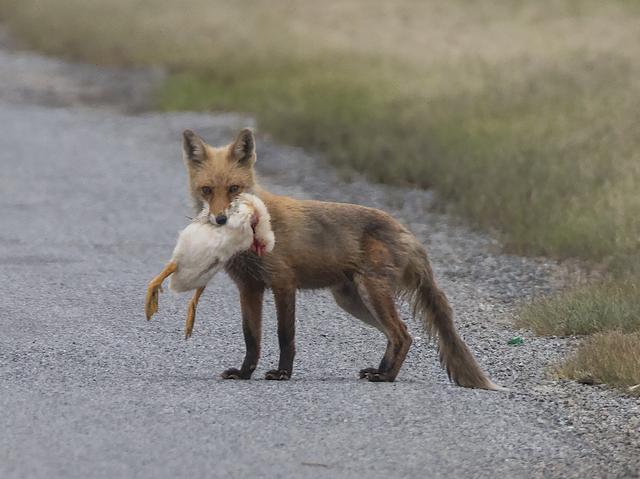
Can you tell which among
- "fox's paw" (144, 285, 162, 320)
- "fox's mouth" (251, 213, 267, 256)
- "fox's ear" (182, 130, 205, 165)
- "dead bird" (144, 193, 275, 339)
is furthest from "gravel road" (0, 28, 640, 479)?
"fox's ear" (182, 130, 205, 165)

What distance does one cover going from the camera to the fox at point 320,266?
7.46 metres

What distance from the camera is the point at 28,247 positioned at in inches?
460

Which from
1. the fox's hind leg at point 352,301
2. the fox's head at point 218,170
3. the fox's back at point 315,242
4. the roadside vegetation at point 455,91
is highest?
the fox's head at point 218,170

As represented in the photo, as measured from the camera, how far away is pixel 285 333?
294 inches

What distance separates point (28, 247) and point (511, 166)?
17.2 ft

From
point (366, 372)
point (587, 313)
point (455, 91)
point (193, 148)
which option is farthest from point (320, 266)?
point (455, 91)

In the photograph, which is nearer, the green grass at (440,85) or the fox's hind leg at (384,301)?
the fox's hind leg at (384,301)

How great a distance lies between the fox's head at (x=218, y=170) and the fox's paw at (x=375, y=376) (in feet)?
3.61

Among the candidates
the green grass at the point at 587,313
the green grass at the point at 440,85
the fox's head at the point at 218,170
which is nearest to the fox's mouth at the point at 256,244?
the fox's head at the point at 218,170

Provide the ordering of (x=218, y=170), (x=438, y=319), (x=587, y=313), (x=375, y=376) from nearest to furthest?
(x=218, y=170) < (x=375, y=376) < (x=438, y=319) < (x=587, y=313)

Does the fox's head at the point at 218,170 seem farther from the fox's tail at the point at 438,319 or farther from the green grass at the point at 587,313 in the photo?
the green grass at the point at 587,313

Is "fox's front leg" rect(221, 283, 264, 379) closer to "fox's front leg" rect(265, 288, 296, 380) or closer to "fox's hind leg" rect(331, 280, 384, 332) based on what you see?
"fox's front leg" rect(265, 288, 296, 380)

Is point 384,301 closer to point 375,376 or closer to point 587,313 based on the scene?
point 375,376

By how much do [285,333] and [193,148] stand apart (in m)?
1.04
